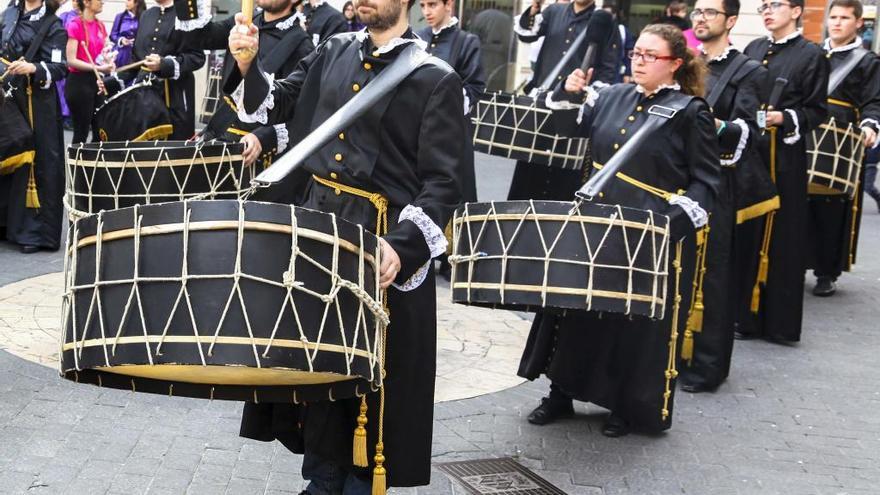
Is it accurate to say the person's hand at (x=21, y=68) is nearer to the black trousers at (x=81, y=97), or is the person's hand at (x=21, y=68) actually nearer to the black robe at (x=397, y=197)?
the black trousers at (x=81, y=97)

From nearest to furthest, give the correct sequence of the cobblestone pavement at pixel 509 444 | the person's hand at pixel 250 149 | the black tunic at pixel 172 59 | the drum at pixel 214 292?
the drum at pixel 214 292 < the cobblestone pavement at pixel 509 444 < the person's hand at pixel 250 149 < the black tunic at pixel 172 59

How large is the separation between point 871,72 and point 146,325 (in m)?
6.93

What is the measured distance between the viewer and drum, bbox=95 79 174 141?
320 inches

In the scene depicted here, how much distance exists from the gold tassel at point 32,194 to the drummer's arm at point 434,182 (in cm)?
547

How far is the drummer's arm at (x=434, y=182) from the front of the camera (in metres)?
3.48

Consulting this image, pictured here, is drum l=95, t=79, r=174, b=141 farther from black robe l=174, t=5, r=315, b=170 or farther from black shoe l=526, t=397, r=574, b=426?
black shoe l=526, t=397, r=574, b=426

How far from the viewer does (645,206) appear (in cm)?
523

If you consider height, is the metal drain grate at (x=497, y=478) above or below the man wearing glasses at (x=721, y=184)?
below

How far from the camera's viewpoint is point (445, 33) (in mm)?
8328

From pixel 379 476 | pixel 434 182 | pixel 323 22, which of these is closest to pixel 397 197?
pixel 434 182

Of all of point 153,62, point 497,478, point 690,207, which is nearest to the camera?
point 497,478

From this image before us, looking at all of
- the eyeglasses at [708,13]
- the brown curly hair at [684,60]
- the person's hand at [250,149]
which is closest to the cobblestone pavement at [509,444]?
the person's hand at [250,149]

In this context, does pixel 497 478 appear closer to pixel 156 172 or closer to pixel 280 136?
pixel 280 136

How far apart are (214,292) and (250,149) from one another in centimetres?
239
